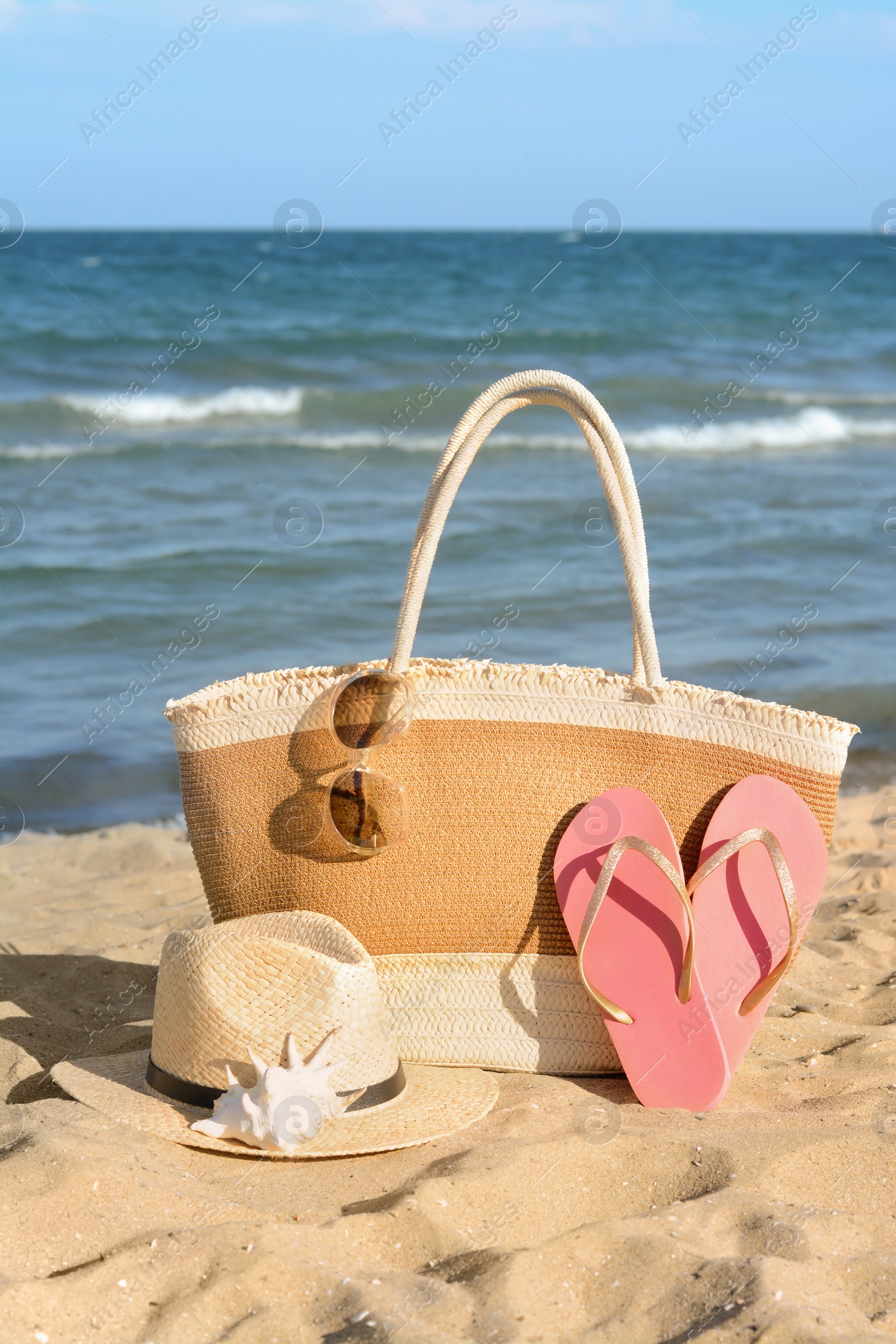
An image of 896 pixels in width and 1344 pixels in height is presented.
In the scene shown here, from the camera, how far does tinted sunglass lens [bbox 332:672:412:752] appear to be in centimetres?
241

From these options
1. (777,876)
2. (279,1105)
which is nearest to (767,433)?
(777,876)

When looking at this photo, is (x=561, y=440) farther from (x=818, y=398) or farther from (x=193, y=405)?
(x=818, y=398)

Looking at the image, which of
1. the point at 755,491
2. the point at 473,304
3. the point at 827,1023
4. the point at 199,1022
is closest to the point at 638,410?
the point at 755,491

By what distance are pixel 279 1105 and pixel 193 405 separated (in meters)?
11.5

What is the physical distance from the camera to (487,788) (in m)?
2.47

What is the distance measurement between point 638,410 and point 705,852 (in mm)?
11184

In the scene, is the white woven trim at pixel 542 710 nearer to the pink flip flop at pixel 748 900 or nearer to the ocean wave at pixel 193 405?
the pink flip flop at pixel 748 900

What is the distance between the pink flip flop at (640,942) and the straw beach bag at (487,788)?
0.20 ft

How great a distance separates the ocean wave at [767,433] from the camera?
1185cm

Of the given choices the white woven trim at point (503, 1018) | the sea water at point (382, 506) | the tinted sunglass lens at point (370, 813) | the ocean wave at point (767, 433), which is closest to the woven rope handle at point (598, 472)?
the tinted sunglass lens at point (370, 813)

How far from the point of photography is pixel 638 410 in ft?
42.5

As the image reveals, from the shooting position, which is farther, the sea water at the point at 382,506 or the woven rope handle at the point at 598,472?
the sea water at the point at 382,506

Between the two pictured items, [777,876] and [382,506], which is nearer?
[777,876]

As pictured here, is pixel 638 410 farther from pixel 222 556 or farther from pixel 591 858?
pixel 591 858
